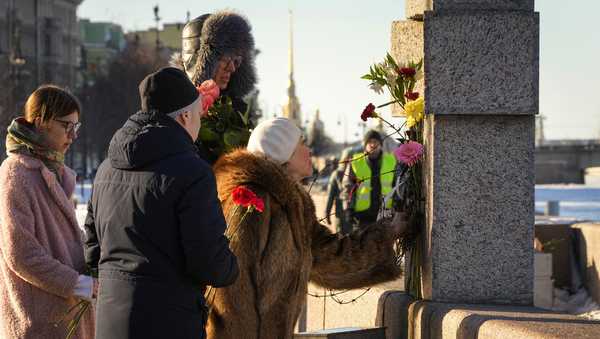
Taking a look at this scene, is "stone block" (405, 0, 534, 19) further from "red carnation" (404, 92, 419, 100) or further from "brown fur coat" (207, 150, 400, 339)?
"brown fur coat" (207, 150, 400, 339)

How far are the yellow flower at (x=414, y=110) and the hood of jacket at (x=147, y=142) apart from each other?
1.41 meters

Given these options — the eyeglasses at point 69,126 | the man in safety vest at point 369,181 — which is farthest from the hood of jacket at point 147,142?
the man in safety vest at point 369,181

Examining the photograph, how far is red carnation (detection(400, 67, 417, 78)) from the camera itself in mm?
5578

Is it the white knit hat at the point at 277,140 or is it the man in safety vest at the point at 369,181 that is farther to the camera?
the man in safety vest at the point at 369,181

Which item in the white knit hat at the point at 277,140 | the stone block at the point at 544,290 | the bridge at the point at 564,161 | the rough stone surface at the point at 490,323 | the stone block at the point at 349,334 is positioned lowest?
the bridge at the point at 564,161

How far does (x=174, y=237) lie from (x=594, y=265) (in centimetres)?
600

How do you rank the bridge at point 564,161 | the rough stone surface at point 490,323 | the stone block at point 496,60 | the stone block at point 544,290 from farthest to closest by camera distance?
1. the bridge at point 564,161
2. the stone block at point 544,290
3. the stone block at point 496,60
4. the rough stone surface at point 490,323

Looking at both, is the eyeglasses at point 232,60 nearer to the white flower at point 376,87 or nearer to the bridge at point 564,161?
the white flower at point 376,87

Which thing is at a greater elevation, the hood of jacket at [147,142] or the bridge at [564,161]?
the hood of jacket at [147,142]

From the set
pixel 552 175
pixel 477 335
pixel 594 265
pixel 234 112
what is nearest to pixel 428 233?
pixel 477 335

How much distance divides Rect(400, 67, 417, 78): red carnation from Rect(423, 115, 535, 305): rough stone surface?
0.38 metres

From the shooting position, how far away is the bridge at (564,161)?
8912 cm

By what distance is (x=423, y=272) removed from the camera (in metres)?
5.50

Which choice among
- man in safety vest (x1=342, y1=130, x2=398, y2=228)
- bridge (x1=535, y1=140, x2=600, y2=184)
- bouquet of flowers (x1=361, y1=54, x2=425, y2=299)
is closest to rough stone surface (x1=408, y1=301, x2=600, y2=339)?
bouquet of flowers (x1=361, y1=54, x2=425, y2=299)
